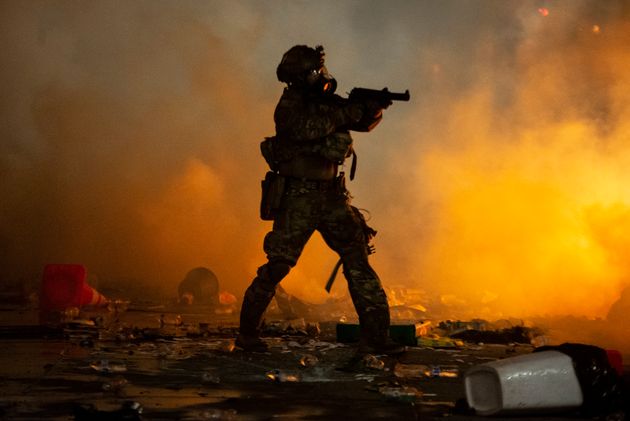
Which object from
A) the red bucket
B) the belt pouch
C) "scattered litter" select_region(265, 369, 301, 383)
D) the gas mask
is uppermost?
the gas mask

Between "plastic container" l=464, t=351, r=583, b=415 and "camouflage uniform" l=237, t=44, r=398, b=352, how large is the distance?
5.65 ft

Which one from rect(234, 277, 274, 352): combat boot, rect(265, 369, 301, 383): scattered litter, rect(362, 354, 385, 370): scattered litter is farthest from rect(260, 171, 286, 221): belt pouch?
rect(265, 369, 301, 383): scattered litter

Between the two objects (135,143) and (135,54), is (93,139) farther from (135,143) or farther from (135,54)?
(135,54)

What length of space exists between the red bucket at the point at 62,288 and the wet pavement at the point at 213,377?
190 cm

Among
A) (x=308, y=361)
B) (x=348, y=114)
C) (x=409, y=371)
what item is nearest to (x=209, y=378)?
(x=308, y=361)

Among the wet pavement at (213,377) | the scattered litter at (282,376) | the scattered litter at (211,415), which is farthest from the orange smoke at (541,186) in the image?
the scattered litter at (211,415)

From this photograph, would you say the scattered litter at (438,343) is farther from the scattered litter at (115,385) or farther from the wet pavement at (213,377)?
the scattered litter at (115,385)

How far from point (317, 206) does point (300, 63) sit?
92cm

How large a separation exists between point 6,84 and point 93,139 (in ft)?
6.21

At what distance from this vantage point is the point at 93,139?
559 inches

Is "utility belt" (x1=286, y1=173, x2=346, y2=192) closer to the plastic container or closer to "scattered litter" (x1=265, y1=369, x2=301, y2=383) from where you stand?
"scattered litter" (x1=265, y1=369, x2=301, y2=383)

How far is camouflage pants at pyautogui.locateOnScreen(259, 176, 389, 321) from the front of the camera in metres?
4.57

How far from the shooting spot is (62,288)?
25.6ft

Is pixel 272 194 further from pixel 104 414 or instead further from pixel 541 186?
pixel 541 186
